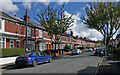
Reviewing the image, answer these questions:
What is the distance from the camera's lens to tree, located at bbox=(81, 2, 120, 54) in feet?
75.8

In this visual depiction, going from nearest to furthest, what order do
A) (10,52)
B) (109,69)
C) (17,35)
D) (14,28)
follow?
(109,69)
(10,52)
(14,28)
(17,35)

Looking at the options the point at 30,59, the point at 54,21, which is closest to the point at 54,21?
the point at 54,21

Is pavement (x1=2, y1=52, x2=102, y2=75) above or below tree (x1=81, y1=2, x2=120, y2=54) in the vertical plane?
below

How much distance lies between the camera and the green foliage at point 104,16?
2309 cm

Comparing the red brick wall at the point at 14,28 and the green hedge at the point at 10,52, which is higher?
the red brick wall at the point at 14,28

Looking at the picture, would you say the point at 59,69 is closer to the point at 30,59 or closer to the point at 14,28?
the point at 30,59

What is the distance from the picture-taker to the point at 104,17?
2375 cm

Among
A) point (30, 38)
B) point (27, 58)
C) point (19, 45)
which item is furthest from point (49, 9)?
point (27, 58)

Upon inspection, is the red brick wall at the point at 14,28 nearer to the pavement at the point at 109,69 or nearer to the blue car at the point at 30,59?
the blue car at the point at 30,59

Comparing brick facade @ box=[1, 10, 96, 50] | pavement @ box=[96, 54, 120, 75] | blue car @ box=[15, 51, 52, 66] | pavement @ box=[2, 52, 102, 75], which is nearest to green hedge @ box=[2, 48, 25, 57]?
brick facade @ box=[1, 10, 96, 50]

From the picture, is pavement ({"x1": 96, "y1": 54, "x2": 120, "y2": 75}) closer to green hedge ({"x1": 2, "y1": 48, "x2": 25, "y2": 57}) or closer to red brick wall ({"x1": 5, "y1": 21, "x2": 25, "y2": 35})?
green hedge ({"x1": 2, "y1": 48, "x2": 25, "y2": 57})

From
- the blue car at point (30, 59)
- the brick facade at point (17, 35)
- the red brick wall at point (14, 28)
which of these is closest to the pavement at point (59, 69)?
the blue car at point (30, 59)

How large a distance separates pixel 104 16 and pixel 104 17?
0.20 metres

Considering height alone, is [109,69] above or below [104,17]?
below
